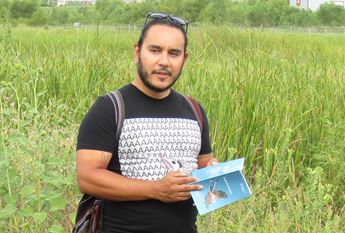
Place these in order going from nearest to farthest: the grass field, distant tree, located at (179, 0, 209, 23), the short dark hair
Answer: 1. the short dark hair
2. the grass field
3. distant tree, located at (179, 0, 209, 23)

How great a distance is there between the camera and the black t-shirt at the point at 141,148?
6.75ft

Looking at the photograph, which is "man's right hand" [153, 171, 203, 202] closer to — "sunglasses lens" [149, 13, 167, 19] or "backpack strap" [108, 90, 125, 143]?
"backpack strap" [108, 90, 125, 143]

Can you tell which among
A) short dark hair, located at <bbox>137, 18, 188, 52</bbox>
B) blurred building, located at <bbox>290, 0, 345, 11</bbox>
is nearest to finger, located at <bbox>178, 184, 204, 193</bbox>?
short dark hair, located at <bbox>137, 18, 188, 52</bbox>

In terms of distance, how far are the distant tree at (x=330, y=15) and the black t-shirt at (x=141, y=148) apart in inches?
1867

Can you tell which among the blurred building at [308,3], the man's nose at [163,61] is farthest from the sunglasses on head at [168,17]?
the blurred building at [308,3]

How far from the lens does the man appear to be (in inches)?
80.4

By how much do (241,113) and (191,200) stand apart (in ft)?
8.37

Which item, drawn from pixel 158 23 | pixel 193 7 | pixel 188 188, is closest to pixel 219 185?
pixel 188 188

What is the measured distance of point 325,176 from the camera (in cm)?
432

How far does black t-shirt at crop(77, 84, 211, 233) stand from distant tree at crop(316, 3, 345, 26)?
47420 millimetres

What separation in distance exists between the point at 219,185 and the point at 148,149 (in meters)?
0.25

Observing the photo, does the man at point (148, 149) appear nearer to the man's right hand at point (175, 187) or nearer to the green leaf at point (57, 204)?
the man's right hand at point (175, 187)

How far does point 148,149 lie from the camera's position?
6.82 ft

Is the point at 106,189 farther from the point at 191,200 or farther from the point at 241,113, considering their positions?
the point at 241,113
